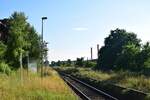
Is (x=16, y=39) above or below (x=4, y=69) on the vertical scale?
above

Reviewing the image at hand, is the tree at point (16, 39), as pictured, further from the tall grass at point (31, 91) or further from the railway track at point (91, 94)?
the tall grass at point (31, 91)

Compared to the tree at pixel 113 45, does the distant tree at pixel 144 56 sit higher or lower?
lower

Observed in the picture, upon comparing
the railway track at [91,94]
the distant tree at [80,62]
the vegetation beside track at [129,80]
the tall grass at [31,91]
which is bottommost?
the railway track at [91,94]

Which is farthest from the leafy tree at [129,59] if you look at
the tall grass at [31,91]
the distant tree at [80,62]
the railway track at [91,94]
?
the distant tree at [80,62]

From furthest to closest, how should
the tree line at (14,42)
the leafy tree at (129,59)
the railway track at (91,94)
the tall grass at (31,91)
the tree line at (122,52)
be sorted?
the leafy tree at (129,59)
the tree line at (122,52)
the tree line at (14,42)
the railway track at (91,94)
the tall grass at (31,91)

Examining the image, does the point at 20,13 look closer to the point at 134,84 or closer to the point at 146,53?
the point at 146,53

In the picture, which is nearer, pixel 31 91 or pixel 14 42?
pixel 31 91

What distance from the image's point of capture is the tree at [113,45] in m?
92.9

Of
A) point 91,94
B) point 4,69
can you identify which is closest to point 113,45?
point 4,69

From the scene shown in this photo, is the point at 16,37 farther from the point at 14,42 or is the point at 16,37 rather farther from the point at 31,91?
the point at 31,91

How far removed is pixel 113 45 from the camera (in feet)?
319

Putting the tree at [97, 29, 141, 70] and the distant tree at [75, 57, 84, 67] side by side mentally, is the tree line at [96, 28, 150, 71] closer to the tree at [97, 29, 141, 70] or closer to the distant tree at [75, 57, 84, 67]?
the tree at [97, 29, 141, 70]

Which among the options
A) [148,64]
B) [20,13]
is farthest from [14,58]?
[148,64]

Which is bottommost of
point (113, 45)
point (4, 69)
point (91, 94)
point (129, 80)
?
point (91, 94)
